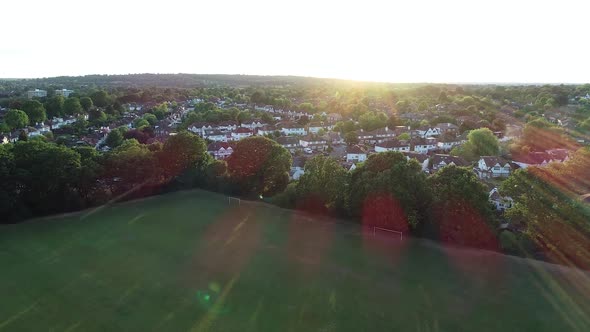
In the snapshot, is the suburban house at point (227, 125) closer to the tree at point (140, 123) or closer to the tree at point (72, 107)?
the tree at point (140, 123)

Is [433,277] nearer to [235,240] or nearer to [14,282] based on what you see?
[235,240]

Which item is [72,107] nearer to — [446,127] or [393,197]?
[446,127]

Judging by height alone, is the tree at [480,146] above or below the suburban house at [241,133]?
above

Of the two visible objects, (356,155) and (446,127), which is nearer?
(356,155)

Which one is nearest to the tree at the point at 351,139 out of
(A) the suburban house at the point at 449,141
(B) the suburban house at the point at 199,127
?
(A) the suburban house at the point at 449,141

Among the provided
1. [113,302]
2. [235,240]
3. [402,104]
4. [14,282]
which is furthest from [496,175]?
[402,104]

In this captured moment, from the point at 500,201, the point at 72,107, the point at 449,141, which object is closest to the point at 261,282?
the point at 500,201
